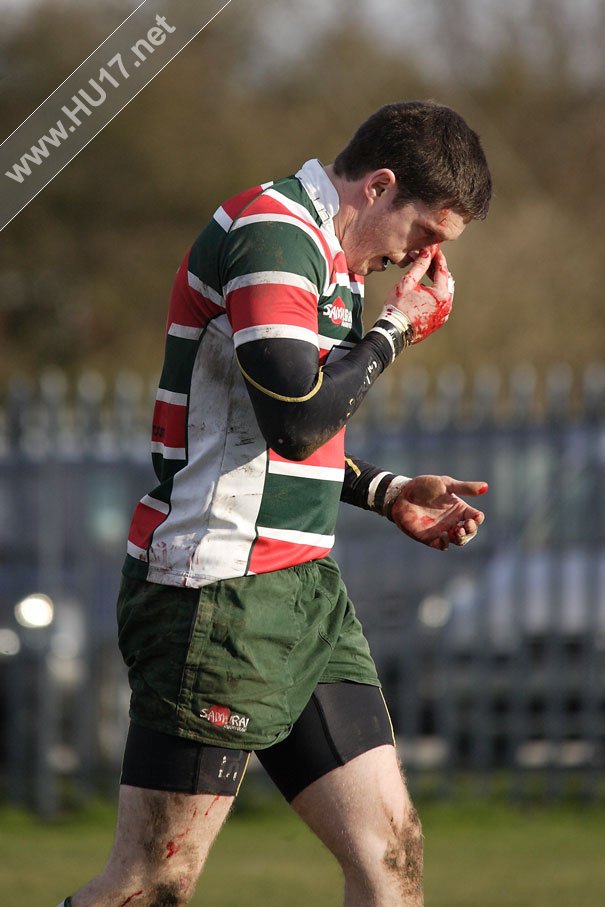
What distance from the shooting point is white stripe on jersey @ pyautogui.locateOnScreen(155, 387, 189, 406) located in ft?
9.00

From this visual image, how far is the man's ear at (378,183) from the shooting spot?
9.05 ft

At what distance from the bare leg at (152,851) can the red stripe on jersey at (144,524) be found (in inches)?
20.6

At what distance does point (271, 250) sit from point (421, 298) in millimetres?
450

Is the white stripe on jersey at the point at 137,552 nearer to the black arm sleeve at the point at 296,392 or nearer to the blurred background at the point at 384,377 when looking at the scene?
the black arm sleeve at the point at 296,392

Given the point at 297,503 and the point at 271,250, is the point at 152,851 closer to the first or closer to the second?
the point at 297,503

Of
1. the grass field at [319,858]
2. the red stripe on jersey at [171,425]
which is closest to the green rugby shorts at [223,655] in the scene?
the red stripe on jersey at [171,425]

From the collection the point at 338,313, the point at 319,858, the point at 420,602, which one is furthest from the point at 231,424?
the point at 420,602

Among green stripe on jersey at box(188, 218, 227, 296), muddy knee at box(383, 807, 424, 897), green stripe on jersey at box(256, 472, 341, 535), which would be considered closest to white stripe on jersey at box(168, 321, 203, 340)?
green stripe on jersey at box(188, 218, 227, 296)

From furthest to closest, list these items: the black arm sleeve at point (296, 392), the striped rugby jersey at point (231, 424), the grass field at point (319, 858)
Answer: the grass field at point (319, 858)
the striped rugby jersey at point (231, 424)
the black arm sleeve at point (296, 392)

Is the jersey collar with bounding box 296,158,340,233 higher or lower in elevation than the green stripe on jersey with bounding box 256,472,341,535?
higher

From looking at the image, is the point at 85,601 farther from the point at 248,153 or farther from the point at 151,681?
the point at 248,153

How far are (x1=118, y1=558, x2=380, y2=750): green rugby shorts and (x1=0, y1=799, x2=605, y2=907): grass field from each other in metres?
2.57

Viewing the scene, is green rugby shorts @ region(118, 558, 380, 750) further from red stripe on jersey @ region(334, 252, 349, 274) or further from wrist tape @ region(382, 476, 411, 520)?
red stripe on jersey @ region(334, 252, 349, 274)

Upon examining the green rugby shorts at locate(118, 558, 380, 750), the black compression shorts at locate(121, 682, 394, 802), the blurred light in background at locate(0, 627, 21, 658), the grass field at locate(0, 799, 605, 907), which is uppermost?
the green rugby shorts at locate(118, 558, 380, 750)
